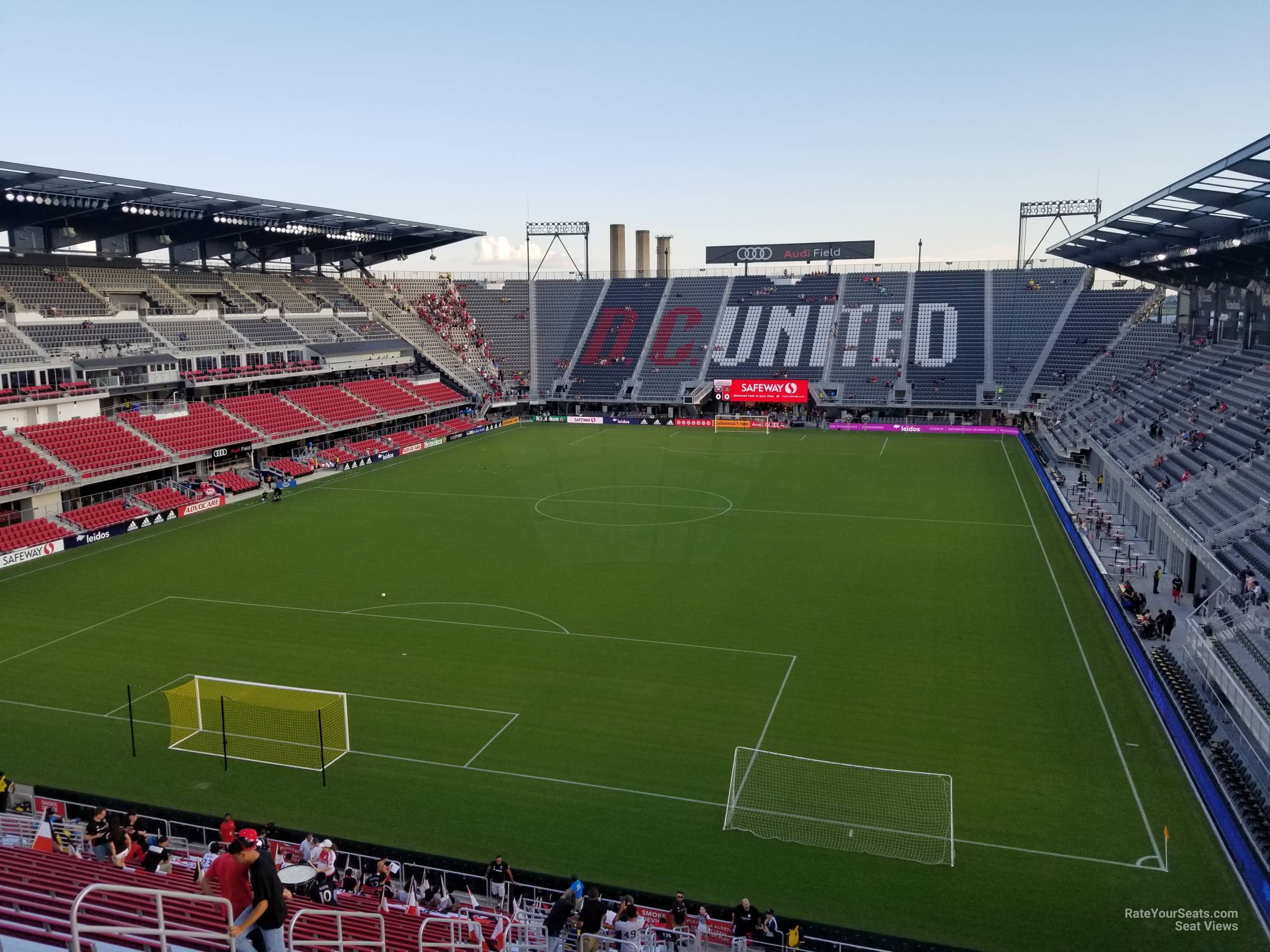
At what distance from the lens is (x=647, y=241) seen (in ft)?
303

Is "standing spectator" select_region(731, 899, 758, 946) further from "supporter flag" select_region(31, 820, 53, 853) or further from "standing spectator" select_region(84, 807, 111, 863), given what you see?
"supporter flag" select_region(31, 820, 53, 853)

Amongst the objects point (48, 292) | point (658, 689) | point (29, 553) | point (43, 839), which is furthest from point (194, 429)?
point (43, 839)

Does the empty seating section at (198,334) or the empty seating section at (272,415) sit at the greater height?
the empty seating section at (198,334)

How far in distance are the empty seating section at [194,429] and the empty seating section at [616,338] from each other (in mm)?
31703

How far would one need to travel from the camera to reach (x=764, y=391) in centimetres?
6906

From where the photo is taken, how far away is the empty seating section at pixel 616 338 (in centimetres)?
7375

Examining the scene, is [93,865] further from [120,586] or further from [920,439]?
[920,439]

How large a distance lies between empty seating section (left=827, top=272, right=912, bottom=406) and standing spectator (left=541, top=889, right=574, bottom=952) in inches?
2363

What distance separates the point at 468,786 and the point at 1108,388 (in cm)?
4928

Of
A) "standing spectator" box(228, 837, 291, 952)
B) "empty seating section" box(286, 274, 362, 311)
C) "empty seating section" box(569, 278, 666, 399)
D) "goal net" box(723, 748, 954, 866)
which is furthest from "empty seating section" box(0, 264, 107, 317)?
"standing spectator" box(228, 837, 291, 952)

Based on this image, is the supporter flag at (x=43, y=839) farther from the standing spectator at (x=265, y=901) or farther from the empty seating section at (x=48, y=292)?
the empty seating section at (x=48, y=292)

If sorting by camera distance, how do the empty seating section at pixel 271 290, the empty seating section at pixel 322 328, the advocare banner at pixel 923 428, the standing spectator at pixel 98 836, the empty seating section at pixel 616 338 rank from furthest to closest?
1. the empty seating section at pixel 616 338
2. the advocare banner at pixel 923 428
3. the empty seating section at pixel 271 290
4. the empty seating section at pixel 322 328
5. the standing spectator at pixel 98 836

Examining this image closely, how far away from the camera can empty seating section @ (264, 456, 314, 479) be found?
4592cm

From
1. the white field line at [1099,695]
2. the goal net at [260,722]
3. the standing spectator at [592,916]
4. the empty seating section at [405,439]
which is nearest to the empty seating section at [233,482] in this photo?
the empty seating section at [405,439]
